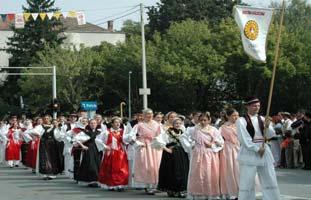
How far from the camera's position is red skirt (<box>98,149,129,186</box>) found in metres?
15.8

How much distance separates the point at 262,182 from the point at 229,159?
3129mm

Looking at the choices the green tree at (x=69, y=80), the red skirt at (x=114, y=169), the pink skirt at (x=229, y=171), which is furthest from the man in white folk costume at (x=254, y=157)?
the green tree at (x=69, y=80)

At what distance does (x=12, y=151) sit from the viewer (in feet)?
87.8

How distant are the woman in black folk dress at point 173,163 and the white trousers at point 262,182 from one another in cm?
409

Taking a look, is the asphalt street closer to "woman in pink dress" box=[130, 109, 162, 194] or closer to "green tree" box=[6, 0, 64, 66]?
"woman in pink dress" box=[130, 109, 162, 194]

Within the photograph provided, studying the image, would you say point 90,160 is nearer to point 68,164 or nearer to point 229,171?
point 68,164

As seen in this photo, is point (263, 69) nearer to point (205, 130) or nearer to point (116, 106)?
point (116, 106)

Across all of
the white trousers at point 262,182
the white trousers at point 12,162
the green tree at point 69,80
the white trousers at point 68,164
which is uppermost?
the green tree at point 69,80

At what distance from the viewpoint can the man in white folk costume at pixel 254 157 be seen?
1001 cm

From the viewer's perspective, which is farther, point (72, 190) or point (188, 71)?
point (188, 71)

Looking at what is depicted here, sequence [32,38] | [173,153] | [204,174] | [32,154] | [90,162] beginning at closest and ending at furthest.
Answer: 1. [204,174]
2. [173,153]
3. [90,162]
4. [32,154]
5. [32,38]

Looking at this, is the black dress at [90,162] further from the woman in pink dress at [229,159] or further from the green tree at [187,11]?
the green tree at [187,11]

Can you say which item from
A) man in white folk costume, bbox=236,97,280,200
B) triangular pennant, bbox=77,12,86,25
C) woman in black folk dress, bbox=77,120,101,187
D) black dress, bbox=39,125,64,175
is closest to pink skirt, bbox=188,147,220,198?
man in white folk costume, bbox=236,97,280,200

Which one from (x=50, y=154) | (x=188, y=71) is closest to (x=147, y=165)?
(x=50, y=154)
